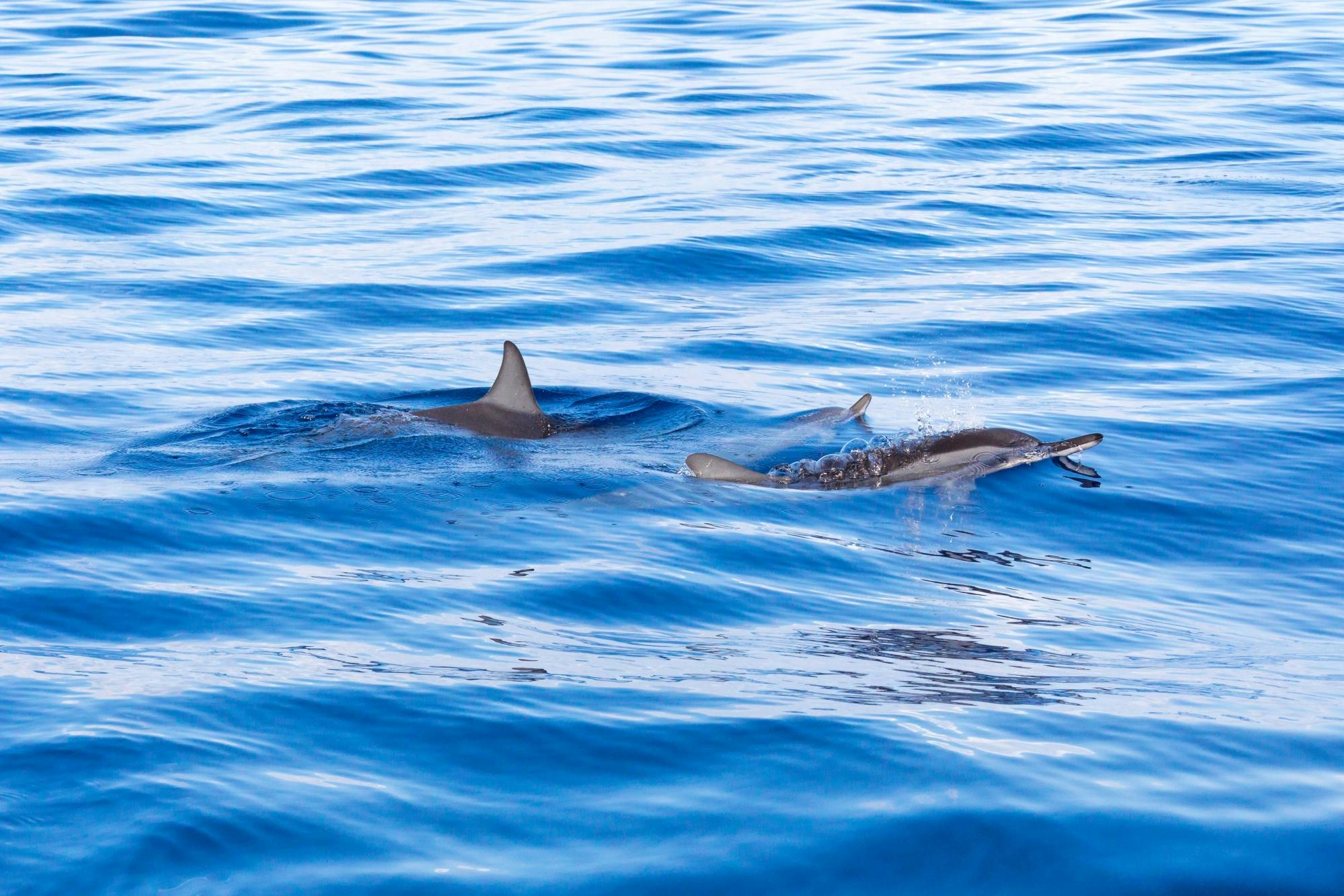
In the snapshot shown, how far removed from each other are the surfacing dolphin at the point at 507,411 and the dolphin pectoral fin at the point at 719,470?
1.51m

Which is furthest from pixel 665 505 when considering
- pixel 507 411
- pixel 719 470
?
pixel 507 411

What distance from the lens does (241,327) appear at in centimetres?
1484

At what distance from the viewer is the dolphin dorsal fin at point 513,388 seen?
1143 centimetres

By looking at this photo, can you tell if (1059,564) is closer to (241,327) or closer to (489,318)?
(489,318)

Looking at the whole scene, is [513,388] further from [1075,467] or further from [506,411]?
[1075,467]

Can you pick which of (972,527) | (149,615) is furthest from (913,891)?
(972,527)

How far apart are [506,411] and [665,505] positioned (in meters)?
1.94

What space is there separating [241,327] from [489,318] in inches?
89.2

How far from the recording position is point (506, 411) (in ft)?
38.0

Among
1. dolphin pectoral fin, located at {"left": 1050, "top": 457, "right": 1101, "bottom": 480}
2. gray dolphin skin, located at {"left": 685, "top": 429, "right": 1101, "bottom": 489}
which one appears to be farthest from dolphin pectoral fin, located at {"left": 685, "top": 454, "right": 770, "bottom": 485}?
dolphin pectoral fin, located at {"left": 1050, "top": 457, "right": 1101, "bottom": 480}

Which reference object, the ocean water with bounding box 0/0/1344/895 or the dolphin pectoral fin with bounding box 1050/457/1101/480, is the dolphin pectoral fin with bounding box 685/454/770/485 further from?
the dolphin pectoral fin with bounding box 1050/457/1101/480

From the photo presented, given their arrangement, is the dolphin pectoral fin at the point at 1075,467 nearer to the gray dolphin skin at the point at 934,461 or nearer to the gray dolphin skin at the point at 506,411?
the gray dolphin skin at the point at 934,461

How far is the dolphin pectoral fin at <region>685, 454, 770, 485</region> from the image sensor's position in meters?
10.4

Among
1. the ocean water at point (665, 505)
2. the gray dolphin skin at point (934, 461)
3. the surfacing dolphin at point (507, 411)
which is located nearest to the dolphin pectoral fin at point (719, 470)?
the gray dolphin skin at point (934, 461)
